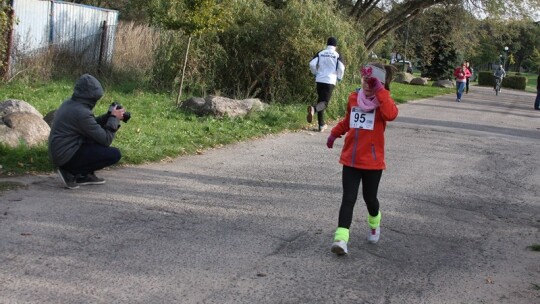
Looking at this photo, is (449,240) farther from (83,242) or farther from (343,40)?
(343,40)

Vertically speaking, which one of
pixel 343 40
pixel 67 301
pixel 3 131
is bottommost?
pixel 67 301

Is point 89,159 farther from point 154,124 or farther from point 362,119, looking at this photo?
point 154,124

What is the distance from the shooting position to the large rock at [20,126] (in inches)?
299

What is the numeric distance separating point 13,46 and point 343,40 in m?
8.26

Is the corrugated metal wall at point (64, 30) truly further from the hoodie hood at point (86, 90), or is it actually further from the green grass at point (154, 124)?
the hoodie hood at point (86, 90)

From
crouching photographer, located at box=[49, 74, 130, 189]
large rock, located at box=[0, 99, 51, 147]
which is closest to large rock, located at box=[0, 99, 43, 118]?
large rock, located at box=[0, 99, 51, 147]

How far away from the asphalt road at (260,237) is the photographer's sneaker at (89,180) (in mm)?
111

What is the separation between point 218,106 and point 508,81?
44642mm

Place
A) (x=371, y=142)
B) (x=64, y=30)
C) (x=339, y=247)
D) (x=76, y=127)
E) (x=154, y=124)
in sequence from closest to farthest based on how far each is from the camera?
(x=339, y=247)
(x=371, y=142)
(x=76, y=127)
(x=154, y=124)
(x=64, y=30)

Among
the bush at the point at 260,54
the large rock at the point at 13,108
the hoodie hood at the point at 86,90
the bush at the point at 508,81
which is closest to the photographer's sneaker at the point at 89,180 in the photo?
the hoodie hood at the point at 86,90

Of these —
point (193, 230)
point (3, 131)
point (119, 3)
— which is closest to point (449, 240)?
point (193, 230)

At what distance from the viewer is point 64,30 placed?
1667 cm

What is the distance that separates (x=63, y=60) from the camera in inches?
653

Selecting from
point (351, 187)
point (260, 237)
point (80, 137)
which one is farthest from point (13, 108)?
point (351, 187)
